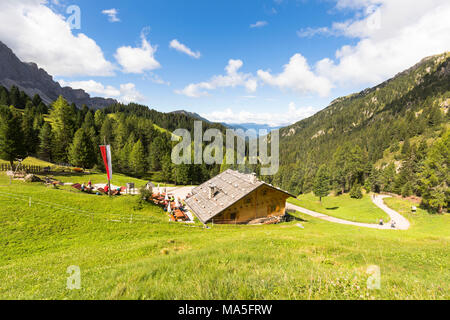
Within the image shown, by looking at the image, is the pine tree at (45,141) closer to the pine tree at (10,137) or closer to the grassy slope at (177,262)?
the pine tree at (10,137)

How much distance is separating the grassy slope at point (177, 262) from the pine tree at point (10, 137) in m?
23.9

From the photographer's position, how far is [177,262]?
25.5 feet

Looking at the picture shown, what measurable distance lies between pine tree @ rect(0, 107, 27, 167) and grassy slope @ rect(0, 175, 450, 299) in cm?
2392

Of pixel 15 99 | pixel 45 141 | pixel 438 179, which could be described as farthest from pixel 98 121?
pixel 438 179

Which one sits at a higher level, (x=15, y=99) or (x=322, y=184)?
(x=15, y=99)

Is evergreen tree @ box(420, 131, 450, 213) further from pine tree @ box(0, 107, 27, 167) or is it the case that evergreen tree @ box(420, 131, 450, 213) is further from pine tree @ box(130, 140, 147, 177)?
pine tree @ box(0, 107, 27, 167)

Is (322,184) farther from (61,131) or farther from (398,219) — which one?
(61,131)

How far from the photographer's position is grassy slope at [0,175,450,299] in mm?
4453

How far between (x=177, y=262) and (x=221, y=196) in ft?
83.8

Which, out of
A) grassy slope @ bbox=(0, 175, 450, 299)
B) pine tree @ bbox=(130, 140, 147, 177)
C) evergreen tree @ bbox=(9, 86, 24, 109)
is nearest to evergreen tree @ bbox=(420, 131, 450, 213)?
grassy slope @ bbox=(0, 175, 450, 299)

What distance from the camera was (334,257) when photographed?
9.57 metres
